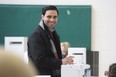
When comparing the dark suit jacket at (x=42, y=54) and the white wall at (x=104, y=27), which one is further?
the white wall at (x=104, y=27)

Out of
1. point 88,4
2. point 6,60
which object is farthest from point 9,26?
point 6,60

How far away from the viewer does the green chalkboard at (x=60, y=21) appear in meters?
5.34

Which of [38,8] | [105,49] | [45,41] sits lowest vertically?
[105,49]

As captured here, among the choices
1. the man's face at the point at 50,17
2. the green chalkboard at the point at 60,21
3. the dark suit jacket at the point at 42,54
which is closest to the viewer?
the dark suit jacket at the point at 42,54

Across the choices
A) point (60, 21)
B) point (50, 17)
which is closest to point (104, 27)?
point (60, 21)

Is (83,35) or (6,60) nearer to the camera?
(6,60)

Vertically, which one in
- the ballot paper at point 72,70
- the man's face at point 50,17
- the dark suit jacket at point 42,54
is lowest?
the ballot paper at point 72,70

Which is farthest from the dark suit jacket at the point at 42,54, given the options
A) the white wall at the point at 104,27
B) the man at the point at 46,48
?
the white wall at the point at 104,27

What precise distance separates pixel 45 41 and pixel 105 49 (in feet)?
12.6

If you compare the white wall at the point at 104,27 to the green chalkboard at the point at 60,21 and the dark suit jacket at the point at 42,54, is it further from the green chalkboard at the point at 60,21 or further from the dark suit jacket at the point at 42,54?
the dark suit jacket at the point at 42,54

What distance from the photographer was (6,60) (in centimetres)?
35

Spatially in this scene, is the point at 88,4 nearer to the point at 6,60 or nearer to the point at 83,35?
the point at 83,35

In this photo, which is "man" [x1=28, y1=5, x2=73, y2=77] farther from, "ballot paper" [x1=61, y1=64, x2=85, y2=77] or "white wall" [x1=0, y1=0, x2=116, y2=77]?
"white wall" [x1=0, y1=0, x2=116, y2=77]

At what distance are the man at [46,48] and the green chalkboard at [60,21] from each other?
11.7 feet
